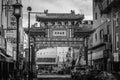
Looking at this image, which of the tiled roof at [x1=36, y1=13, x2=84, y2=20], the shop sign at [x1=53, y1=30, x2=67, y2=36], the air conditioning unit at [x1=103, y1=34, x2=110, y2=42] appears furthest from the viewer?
the tiled roof at [x1=36, y1=13, x2=84, y2=20]

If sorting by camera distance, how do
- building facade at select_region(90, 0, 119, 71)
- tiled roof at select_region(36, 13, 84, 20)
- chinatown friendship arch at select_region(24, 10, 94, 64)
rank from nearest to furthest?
building facade at select_region(90, 0, 119, 71)
chinatown friendship arch at select_region(24, 10, 94, 64)
tiled roof at select_region(36, 13, 84, 20)

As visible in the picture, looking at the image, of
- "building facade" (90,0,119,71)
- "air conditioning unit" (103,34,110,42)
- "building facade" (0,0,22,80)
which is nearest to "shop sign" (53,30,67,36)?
"building facade" (90,0,119,71)

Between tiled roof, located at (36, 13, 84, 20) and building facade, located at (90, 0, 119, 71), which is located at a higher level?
tiled roof, located at (36, 13, 84, 20)

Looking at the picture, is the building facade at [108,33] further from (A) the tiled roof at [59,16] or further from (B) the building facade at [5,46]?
(A) the tiled roof at [59,16]

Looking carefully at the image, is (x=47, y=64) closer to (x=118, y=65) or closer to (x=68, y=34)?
(x=68, y=34)

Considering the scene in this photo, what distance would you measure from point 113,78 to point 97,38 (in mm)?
38223

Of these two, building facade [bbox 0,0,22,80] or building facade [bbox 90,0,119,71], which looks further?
building facade [bbox 90,0,119,71]

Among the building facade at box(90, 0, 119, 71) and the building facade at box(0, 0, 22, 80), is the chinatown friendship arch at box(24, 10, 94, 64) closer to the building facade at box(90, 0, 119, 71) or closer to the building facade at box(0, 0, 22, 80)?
the building facade at box(90, 0, 119, 71)

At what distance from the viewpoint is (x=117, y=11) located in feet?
155

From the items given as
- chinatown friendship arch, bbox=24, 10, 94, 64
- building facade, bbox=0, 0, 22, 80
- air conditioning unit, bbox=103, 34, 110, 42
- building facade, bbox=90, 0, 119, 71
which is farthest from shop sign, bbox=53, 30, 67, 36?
air conditioning unit, bbox=103, 34, 110, 42

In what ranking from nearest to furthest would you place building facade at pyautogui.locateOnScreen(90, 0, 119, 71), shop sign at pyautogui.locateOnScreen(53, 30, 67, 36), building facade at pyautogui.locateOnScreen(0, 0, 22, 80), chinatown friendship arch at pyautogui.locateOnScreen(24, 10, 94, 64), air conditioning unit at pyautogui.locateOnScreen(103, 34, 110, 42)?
1. building facade at pyautogui.locateOnScreen(0, 0, 22, 80)
2. building facade at pyautogui.locateOnScreen(90, 0, 119, 71)
3. air conditioning unit at pyautogui.locateOnScreen(103, 34, 110, 42)
4. chinatown friendship arch at pyautogui.locateOnScreen(24, 10, 94, 64)
5. shop sign at pyautogui.locateOnScreen(53, 30, 67, 36)

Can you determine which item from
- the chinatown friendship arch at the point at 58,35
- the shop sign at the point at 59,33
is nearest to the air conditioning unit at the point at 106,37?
the chinatown friendship arch at the point at 58,35

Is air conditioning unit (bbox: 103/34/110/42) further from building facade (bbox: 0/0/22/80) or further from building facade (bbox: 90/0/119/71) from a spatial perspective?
building facade (bbox: 0/0/22/80)

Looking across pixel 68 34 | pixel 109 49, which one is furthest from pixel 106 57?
pixel 68 34
